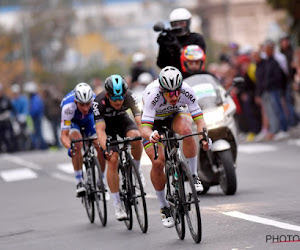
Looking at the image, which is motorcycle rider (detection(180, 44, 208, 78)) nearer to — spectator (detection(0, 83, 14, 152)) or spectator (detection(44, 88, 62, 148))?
spectator (detection(44, 88, 62, 148))

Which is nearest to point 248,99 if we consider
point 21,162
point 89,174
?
point 21,162

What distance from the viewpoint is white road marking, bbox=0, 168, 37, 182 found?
21.7 metres

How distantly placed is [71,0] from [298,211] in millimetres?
120087

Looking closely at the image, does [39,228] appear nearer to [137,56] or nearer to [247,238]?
[247,238]

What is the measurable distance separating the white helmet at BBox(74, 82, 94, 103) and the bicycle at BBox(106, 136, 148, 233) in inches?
52.1

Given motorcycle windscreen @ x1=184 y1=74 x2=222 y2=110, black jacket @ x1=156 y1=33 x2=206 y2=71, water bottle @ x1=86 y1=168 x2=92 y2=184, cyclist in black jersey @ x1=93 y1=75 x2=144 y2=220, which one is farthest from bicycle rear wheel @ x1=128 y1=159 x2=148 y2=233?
black jacket @ x1=156 y1=33 x2=206 y2=71

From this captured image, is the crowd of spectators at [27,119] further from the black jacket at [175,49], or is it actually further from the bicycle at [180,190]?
the bicycle at [180,190]

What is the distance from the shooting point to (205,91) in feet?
46.1

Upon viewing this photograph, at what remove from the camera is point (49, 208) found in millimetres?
15133

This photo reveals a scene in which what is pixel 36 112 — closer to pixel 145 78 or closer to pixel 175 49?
pixel 145 78

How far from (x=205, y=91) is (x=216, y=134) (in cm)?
65

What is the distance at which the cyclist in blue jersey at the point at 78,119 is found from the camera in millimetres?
13092

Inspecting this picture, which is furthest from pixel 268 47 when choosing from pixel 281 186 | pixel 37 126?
pixel 37 126

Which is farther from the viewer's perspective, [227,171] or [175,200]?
[227,171]
